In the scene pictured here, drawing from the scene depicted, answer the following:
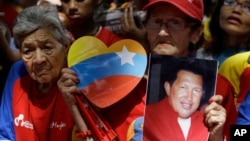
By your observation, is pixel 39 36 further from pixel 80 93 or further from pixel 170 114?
pixel 170 114

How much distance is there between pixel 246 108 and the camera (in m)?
2.46

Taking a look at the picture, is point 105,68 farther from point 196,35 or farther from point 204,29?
point 204,29

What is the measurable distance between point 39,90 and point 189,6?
0.71m

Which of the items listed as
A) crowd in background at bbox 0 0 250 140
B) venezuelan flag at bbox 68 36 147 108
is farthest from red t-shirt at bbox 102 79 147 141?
crowd in background at bbox 0 0 250 140

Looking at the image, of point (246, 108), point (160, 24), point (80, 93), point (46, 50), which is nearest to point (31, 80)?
point (46, 50)

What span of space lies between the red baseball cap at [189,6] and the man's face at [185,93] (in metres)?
0.26

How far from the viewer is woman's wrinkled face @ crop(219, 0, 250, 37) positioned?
3.23 metres

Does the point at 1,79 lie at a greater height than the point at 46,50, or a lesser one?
lesser

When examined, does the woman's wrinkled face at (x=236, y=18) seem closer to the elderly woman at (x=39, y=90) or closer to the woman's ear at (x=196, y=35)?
the woman's ear at (x=196, y=35)

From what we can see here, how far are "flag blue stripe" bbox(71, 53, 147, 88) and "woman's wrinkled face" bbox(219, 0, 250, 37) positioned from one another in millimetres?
947

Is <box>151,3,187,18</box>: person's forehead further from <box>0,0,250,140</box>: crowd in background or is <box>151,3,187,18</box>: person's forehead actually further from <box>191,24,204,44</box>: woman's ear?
<box>0,0,250,140</box>: crowd in background

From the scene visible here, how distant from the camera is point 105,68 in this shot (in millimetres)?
2465

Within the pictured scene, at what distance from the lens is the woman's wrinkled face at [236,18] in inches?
127

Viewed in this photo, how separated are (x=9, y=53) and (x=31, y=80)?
0.64 metres
